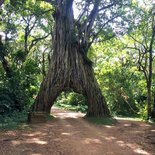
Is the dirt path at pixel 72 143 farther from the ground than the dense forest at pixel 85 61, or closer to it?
closer to it

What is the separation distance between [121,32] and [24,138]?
11.5m

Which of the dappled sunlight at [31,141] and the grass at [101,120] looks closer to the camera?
the dappled sunlight at [31,141]

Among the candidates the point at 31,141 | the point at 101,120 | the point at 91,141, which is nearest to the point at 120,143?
the point at 91,141

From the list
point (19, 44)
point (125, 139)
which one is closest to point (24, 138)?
point (125, 139)

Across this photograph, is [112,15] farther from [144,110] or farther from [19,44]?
[19,44]

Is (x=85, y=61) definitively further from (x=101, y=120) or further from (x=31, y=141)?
(x=31, y=141)

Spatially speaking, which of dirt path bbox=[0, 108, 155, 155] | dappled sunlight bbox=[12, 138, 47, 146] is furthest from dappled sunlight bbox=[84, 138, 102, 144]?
dappled sunlight bbox=[12, 138, 47, 146]

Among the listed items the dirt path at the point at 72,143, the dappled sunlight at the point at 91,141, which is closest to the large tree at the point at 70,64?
the dirt path at the point at 72,143

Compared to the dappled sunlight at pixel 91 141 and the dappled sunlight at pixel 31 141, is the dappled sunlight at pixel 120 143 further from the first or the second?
the dappled sunlight at pixel 31 141

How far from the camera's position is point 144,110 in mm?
17125

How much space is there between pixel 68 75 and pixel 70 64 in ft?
1.96

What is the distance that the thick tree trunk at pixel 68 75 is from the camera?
14.6 metres

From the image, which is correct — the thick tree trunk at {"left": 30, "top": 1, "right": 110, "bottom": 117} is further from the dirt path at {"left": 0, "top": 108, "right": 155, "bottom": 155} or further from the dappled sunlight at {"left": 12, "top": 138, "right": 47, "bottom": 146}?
the dappled sunlight at {"left": 12, "top": 138, "right": 47, "bottom": 146}

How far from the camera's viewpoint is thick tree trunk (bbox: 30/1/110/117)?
14.6 meters
